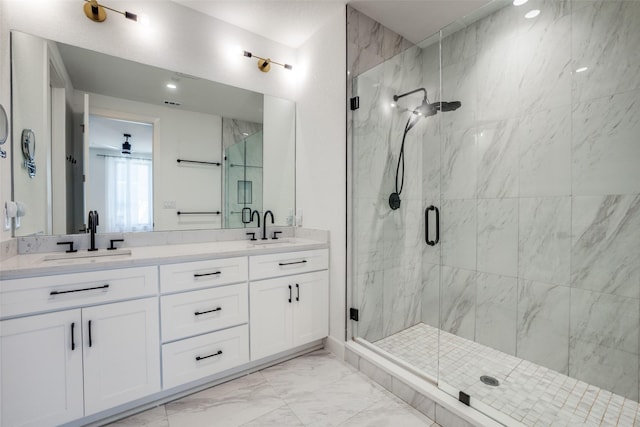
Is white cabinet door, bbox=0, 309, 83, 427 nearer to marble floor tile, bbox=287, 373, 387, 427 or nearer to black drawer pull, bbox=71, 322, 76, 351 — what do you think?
black drawer pull, bbox=71, 322, 76, 351

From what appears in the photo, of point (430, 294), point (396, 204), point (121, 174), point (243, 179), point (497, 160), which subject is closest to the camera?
point (121, 174)

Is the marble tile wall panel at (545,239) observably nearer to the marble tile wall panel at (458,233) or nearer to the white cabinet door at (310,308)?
the marble tile wall panel at (458,233)

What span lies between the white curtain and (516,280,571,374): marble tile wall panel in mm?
2920

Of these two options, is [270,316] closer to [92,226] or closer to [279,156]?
[92,226]

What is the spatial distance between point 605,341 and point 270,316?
221 centimetres

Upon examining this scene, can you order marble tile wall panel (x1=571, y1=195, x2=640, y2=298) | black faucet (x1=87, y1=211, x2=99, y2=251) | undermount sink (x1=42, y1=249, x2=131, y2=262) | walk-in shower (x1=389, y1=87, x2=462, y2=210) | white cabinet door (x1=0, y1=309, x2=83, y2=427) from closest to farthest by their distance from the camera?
white cabinet door (x1=0, y1=309, x2=83, y2=427), undermount sink (x1=42, y1=249, x2=131, y2=262), marble tile wall panel (x1=571, y1=195, x2=640, y2=298), black faucet (x1=87, y1=211, x2=99, y2=251), walk-in shower (x1=389, y1=87, x2=462, y2=210)

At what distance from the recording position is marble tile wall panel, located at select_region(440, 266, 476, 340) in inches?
101

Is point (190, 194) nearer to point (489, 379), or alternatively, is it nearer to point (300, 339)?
point (300, 339)

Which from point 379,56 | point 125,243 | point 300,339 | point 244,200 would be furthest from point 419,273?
point 125,243

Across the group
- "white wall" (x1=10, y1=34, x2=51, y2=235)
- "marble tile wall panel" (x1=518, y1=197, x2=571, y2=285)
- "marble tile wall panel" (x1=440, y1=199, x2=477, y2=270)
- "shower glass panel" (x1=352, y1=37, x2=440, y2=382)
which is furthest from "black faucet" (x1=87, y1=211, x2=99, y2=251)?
"marble tile wall panel" (x1=518, y1=197, x2=571, y2=285)

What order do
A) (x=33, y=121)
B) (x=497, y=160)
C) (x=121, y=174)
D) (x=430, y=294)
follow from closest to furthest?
(x=33, y=121), (x=121, y=174), (x=497, y=160), (x=430, y=294)

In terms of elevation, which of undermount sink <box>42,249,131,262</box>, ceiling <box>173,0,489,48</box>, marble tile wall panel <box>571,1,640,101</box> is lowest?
undermount sink <box>42,249,131,262</box>

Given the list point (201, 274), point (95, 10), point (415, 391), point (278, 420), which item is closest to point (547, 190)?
point (415, 391)

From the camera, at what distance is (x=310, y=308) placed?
2293mm
